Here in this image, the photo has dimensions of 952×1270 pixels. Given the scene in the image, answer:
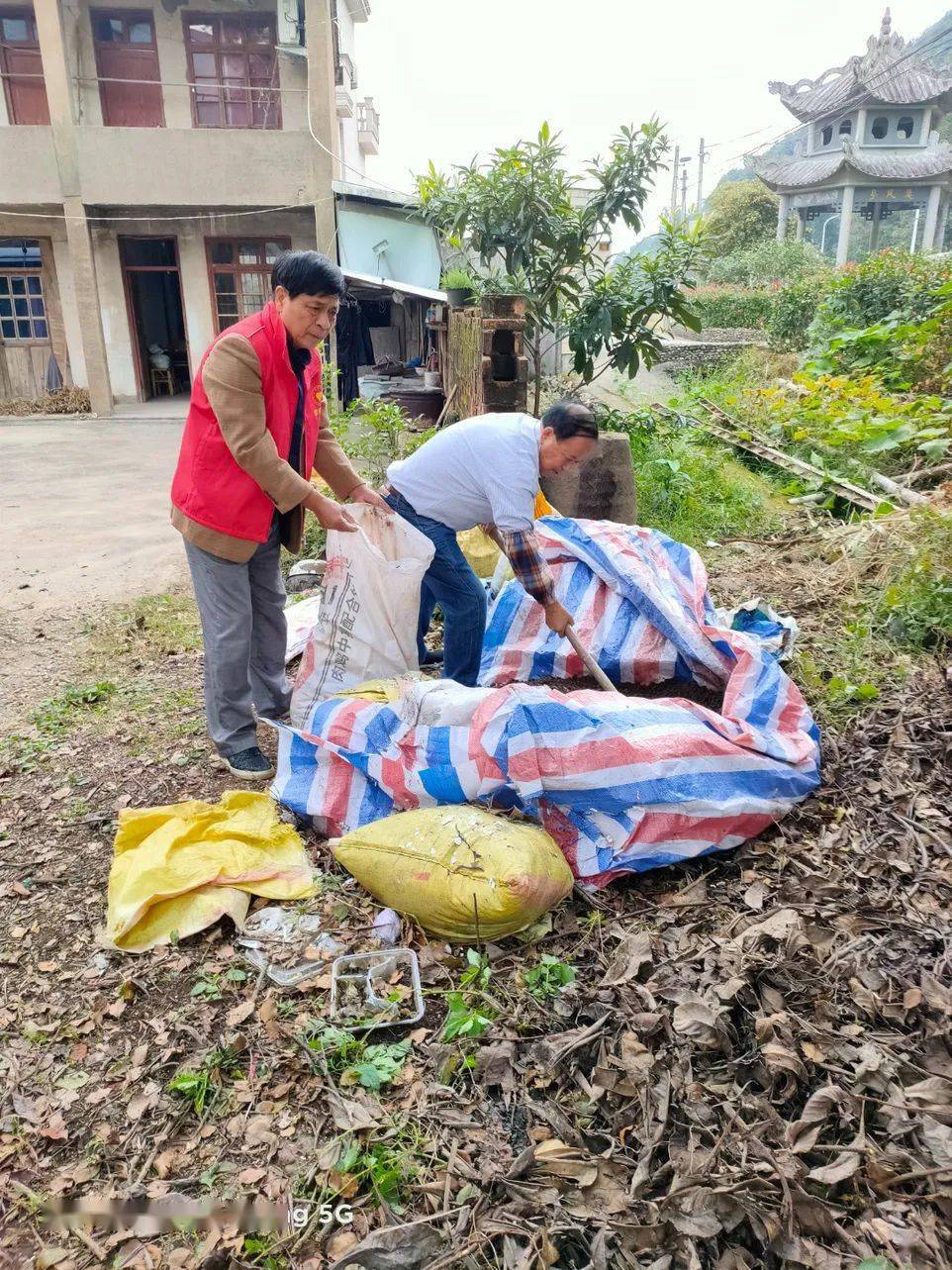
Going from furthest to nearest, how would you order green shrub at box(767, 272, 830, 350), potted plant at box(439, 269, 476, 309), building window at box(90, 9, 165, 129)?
green shrub at box(767, 272, 830, 350) < building window at box(90, 9, 165, 129) < potted plant at box(439, 269, 476, 309)

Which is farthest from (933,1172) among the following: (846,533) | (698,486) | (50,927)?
(698,486)

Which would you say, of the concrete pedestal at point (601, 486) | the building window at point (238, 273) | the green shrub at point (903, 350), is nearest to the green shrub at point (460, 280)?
the concrete pedestal at point (601, 486)

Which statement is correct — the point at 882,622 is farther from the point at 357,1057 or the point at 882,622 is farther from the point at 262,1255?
the point at 262,1255

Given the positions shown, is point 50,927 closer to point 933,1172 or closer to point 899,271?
point 933,1172

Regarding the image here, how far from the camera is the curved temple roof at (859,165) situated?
24.8 m

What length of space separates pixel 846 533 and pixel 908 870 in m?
3.02

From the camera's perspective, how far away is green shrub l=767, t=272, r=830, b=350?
45.4ft

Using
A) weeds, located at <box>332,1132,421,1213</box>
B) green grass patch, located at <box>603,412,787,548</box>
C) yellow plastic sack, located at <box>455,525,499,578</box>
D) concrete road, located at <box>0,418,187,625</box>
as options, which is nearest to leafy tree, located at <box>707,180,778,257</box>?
concrete road, located at <box>0,418,187,625</box>

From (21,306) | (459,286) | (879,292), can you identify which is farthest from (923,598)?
(21,306)

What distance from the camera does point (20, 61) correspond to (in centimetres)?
1367

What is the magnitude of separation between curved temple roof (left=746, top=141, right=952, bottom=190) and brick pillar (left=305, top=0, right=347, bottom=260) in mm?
17667

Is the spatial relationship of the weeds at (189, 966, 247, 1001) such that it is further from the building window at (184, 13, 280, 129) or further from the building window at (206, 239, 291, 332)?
the building window at (184, 13, 280, 129)

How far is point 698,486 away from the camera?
20.5ft

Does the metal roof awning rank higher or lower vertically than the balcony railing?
lower
